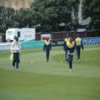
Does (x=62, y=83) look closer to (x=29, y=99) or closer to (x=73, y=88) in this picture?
(x=73, y=88)

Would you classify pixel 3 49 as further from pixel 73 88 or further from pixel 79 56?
pixel 73 88

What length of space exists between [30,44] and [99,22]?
8.35 metres

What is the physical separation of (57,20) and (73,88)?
128 cm

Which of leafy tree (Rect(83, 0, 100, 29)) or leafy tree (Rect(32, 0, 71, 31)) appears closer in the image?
leafy tree (Rect(83, 0, 100, 29))

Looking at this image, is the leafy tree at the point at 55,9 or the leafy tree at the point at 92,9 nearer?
the leafy tree at the point at 92,9

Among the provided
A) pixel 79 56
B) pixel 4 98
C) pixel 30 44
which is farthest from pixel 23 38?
pixel 4 98

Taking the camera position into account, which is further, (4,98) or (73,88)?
(73,88)

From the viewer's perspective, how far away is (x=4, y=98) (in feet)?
12.2

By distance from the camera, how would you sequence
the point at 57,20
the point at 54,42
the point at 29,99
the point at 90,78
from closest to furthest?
the point at 29,99 < the point at 90,78 < the point at 57,20 < the point at 54,42

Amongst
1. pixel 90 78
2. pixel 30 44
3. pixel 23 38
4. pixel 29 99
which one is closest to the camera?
pixel 29 99

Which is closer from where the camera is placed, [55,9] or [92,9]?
[92,9]

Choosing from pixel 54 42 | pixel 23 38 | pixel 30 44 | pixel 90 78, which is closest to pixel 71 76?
pixel 90 78

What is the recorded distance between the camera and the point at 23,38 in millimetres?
13805

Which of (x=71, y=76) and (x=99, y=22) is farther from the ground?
(x=99, y=22)
